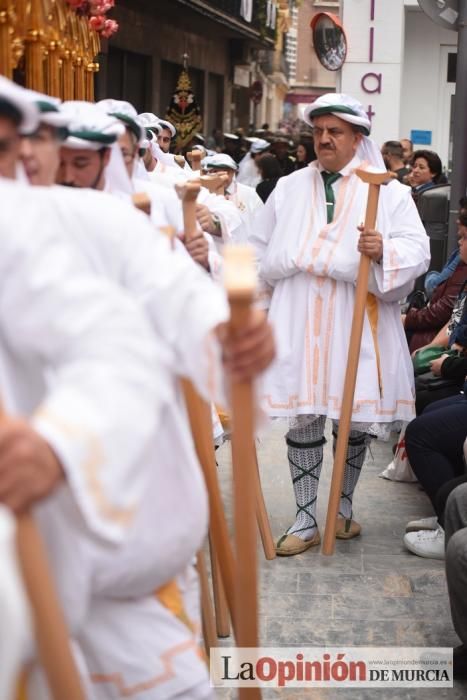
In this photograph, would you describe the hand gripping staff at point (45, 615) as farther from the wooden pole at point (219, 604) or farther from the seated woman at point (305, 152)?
the seated woman at point (305, 152)

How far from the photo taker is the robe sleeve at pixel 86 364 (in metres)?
1.99

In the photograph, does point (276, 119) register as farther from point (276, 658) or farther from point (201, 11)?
point (276, 658)

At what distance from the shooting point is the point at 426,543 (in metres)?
5.84

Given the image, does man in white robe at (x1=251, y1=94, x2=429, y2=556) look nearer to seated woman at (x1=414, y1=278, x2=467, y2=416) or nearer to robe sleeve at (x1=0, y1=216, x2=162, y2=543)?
seated woman at (x1=414, y1=278, x2=467, y2=416)

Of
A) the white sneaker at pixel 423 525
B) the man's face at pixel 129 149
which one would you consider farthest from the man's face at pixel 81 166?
the white sneaker at pixel 423 525

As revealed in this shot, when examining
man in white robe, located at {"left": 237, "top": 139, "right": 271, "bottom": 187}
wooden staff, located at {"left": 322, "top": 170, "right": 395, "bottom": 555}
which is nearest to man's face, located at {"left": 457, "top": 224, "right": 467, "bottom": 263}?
wooden staff, located at {"left": 322, "top": 170, "right": 395, "bottom": 555}

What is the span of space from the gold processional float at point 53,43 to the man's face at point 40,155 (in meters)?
2.52

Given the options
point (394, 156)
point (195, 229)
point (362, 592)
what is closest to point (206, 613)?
point (195, 229)

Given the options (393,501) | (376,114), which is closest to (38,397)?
(393,501)

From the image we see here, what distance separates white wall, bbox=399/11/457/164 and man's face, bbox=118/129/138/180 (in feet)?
44.8

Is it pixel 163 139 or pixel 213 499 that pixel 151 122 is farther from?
pixel 213 499

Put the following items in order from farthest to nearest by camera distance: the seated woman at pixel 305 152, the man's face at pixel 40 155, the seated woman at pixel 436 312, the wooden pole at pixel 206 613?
the seated woman at pixel 305 152, the seated woman at pixel 436 312, the wooden pole at pixel 206 613, the man's face at pixel 40 155

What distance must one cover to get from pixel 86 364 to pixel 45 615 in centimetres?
41

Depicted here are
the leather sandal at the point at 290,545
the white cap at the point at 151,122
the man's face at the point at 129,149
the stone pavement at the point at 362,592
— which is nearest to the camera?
the man's face at the point at 129,149
